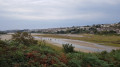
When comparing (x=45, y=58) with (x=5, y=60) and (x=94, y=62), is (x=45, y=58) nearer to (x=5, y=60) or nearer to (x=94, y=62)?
(x=5, y=60)

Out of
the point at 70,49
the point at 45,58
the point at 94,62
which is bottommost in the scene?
the point at 70,49

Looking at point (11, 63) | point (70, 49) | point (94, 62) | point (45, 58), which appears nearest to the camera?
point (11, 63)

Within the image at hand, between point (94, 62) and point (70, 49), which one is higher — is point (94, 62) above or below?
above

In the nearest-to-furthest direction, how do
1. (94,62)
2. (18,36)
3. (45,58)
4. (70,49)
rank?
(45,58), (94,62), (18,36), (70,49)

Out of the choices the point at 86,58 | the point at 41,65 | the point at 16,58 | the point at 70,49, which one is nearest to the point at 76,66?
the point at 86,58

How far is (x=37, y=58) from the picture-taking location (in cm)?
673

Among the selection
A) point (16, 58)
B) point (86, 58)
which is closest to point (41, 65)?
point (16, 58)

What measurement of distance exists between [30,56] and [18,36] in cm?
1212

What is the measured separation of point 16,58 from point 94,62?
4.11m

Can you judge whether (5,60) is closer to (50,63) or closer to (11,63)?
(11,63)

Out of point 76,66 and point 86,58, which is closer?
point 76,66

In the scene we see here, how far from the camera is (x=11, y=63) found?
603cm

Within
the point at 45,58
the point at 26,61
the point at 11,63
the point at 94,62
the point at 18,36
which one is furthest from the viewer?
the point at 18,36

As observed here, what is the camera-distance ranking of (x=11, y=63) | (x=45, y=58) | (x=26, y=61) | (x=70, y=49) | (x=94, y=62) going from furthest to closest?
1. (x=70, y=49)
2. (x=94, y=62)
3. (x=45, y=58)
4. (x=26, y=61)
5. (x=11, y=63)
